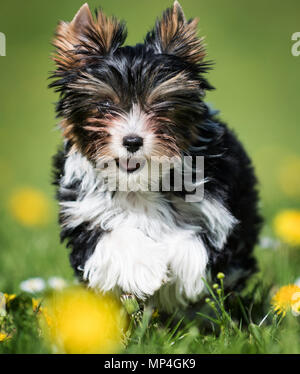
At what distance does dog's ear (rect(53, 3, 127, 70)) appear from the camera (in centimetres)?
328

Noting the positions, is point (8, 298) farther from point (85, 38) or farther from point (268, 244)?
point (268, 244)

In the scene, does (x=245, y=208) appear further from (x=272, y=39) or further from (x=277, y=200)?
(x=272, y=39)

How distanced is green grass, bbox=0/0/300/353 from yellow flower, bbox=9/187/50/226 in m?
0.11

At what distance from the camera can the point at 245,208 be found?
3.84 meters

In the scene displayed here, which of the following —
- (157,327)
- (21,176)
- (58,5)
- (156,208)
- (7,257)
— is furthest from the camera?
(21,176)

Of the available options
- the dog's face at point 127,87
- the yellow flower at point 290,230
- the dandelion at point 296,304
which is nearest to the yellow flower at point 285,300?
the dandelion at point 296,304

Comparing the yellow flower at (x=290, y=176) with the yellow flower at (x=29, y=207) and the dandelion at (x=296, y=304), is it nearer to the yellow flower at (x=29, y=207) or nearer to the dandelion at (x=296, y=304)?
the yellow flower at (x=29, y=207)

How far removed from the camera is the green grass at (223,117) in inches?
116

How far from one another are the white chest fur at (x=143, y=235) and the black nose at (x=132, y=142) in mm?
370

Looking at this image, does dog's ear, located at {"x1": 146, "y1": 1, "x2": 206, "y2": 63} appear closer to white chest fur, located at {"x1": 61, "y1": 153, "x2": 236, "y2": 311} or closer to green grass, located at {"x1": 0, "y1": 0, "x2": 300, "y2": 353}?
green grass, located at {"x1": 0, "y1": 0, "x2": 300, "y2": 353}

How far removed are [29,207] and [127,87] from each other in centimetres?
424

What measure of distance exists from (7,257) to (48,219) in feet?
6.89
